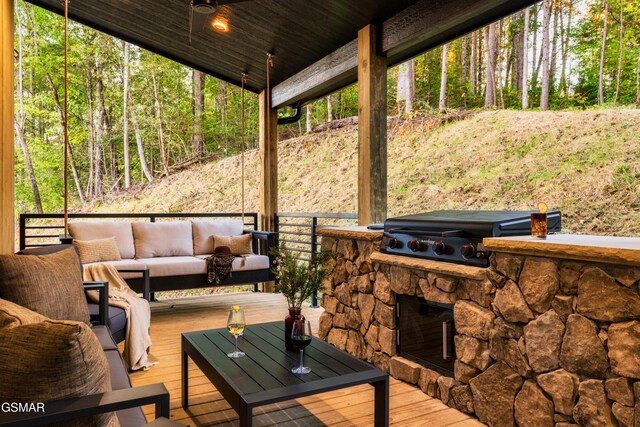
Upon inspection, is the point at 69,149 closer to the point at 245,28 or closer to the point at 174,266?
the point at 174,266

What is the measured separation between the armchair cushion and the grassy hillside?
5.33 metres

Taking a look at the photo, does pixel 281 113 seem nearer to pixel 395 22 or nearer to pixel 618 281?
pixel 395 22

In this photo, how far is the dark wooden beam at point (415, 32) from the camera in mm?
2924

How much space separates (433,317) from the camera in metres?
2.71

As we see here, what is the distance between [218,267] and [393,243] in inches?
90.6

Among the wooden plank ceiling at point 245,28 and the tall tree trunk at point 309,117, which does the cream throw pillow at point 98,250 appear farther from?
the tall tree trunk at point 309,117

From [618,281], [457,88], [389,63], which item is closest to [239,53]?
[389,63]

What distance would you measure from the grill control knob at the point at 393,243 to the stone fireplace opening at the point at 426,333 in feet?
1.08

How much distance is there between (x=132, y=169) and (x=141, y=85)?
207cm

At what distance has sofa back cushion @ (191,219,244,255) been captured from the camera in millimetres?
5262

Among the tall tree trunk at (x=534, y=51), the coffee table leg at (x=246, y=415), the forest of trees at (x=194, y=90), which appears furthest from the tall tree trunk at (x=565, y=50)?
the coffee table leg at (x=246, y=415)

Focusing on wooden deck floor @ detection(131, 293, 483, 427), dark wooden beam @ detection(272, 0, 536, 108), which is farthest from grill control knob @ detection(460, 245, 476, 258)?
dark wooden beam @ detection(272, 0, 536, 108)

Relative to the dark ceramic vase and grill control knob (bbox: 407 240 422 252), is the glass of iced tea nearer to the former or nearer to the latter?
grill control knob (bbox: 407 240 422 252)

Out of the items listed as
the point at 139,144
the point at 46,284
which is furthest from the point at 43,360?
the point at 139,144
